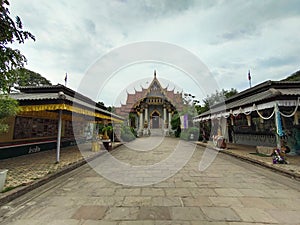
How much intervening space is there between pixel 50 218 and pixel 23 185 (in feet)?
5.36

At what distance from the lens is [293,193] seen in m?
3.35

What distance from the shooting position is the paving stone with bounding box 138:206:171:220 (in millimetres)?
2393

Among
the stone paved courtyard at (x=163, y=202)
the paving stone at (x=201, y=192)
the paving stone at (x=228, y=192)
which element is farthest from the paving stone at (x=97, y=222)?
the paving stone at (x=228, y=192)

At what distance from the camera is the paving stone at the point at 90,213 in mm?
2406

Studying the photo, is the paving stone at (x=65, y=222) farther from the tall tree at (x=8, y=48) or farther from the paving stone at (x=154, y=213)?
the tall tree at (x=8, y=48)

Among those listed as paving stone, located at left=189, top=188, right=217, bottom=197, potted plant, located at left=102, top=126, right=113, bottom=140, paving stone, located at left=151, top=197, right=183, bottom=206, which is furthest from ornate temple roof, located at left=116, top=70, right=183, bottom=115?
paving stone, located at left=151, top=197, right=183, bottom=206

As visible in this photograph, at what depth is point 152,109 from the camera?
2373cm

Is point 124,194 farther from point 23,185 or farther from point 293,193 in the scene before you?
point 293,193

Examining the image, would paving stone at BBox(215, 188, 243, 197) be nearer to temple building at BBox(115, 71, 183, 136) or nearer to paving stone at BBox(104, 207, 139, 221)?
paving stone at BBox(104, 207, 139, 221)

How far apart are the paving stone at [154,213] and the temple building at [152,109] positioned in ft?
63.7

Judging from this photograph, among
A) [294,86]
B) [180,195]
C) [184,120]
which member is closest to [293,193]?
[180,195]

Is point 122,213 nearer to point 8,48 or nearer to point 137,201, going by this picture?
point 137,201

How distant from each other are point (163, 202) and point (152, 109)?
20950 millimetres

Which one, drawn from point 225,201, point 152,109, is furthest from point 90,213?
point 152,109
